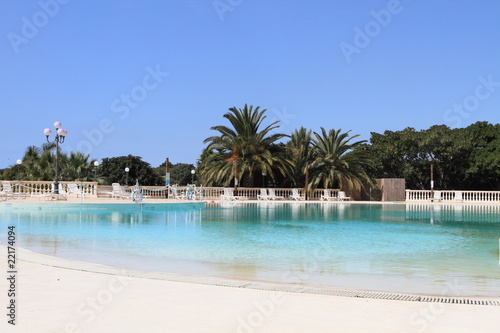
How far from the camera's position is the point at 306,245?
1046 cm

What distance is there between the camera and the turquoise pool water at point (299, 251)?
269 inches

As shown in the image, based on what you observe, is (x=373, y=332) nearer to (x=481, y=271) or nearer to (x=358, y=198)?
(x=481, y=271)

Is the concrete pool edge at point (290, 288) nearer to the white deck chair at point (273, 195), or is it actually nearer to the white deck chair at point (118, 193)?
the white deck chair at point (118, 193)

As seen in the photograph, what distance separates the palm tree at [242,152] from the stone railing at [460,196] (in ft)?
31.3

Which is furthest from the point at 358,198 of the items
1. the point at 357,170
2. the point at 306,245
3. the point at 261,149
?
the point at 306,245

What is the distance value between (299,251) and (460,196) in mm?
28574

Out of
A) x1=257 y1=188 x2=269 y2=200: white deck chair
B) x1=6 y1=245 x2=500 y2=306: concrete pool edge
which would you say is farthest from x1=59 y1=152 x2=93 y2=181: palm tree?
x1=6 y1=245 x2=500 y2=306: concrete pool edge

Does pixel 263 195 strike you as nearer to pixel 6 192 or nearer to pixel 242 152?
pixel 242 152

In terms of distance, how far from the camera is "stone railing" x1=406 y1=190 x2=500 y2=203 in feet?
114

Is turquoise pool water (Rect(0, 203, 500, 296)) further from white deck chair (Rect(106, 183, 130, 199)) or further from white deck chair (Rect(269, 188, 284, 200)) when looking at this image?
white deck chair (Rect(269, 188, 284, 200))

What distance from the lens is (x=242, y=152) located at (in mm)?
34562

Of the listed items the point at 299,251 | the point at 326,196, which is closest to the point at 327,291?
the point at 299,251

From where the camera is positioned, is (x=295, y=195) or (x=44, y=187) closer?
(x=44, y=187)

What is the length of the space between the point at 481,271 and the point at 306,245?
12.2 ft
